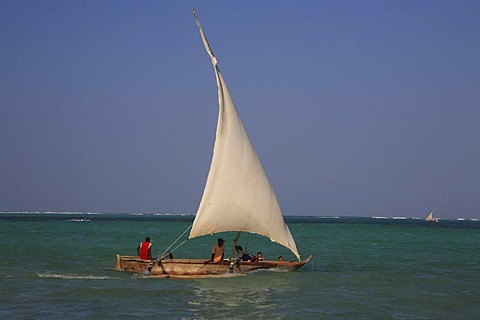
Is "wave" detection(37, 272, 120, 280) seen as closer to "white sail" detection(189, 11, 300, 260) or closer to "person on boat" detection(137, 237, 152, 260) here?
"person on boat" detection(137, 237, 152, 260)

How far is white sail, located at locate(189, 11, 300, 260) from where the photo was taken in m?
23.4

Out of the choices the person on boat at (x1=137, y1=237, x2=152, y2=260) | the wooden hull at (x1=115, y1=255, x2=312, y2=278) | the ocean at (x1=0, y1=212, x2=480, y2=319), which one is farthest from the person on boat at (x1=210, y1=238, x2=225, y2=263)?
the person on boat at (x1=137, y1=237, x2=152, y2=260)

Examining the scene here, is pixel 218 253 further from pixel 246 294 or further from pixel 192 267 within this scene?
pixel 246 294

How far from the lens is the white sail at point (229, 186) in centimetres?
2336

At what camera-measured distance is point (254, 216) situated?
23719 mm

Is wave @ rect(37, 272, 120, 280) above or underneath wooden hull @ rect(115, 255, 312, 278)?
underneath

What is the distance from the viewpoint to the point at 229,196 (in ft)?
76.7

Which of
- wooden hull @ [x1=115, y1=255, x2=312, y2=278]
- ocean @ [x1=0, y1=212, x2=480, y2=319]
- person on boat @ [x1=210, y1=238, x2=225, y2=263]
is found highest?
person on boat @ [x1=210, y1=238, x2=225, y2=263]

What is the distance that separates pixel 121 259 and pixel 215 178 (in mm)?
5521

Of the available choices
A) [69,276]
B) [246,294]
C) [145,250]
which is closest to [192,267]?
[145,250]

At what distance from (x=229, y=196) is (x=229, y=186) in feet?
1.21

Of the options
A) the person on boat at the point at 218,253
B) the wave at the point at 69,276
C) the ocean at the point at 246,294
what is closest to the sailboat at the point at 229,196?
the person on boat at the point at 218,253

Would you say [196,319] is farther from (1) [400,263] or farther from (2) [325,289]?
(1) [400,263]

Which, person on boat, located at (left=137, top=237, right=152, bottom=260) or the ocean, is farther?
person on boat, located at (left=137, top=237, right=152, bottom=260)
